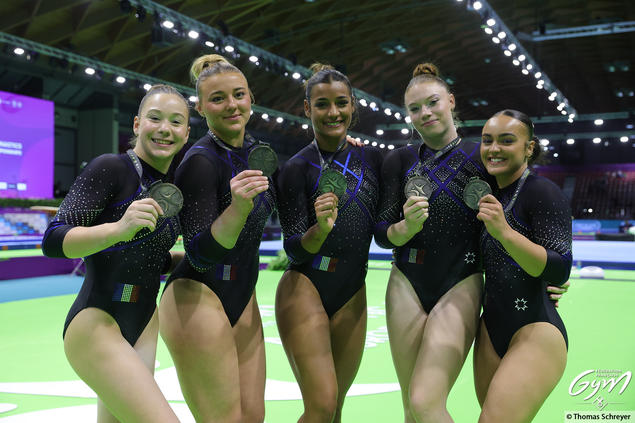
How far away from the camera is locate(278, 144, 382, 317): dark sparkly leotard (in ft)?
9.75

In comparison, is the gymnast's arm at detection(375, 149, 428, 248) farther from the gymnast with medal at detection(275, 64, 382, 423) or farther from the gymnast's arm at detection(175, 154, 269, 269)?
the gymnast's arm at detection(175, 154, 269, 269)

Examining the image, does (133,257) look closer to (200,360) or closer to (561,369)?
(200,360)

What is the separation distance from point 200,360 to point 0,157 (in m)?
16.8

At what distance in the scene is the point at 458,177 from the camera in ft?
9.86

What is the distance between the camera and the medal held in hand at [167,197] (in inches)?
93.5

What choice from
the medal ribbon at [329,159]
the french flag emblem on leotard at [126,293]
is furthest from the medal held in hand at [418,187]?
the french flag emblem on leotard at [126,293]

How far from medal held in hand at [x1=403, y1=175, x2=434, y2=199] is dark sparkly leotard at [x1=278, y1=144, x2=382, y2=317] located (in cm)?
36

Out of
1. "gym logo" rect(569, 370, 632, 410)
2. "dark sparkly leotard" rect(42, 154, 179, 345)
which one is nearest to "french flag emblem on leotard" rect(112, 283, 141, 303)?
"dark sparkly leotard" rect(42, 154, 179, 345)

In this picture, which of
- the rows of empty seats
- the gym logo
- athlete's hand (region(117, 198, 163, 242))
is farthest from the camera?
the rows of empty seats

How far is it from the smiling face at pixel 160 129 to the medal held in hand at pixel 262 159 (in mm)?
347

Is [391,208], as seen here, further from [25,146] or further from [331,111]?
[25,146]

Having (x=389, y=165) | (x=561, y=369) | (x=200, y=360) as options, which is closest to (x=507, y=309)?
(x=561, y=369)

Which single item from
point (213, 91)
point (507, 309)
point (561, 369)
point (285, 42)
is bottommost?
point (561, 369)

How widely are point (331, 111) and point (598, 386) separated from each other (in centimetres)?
274
